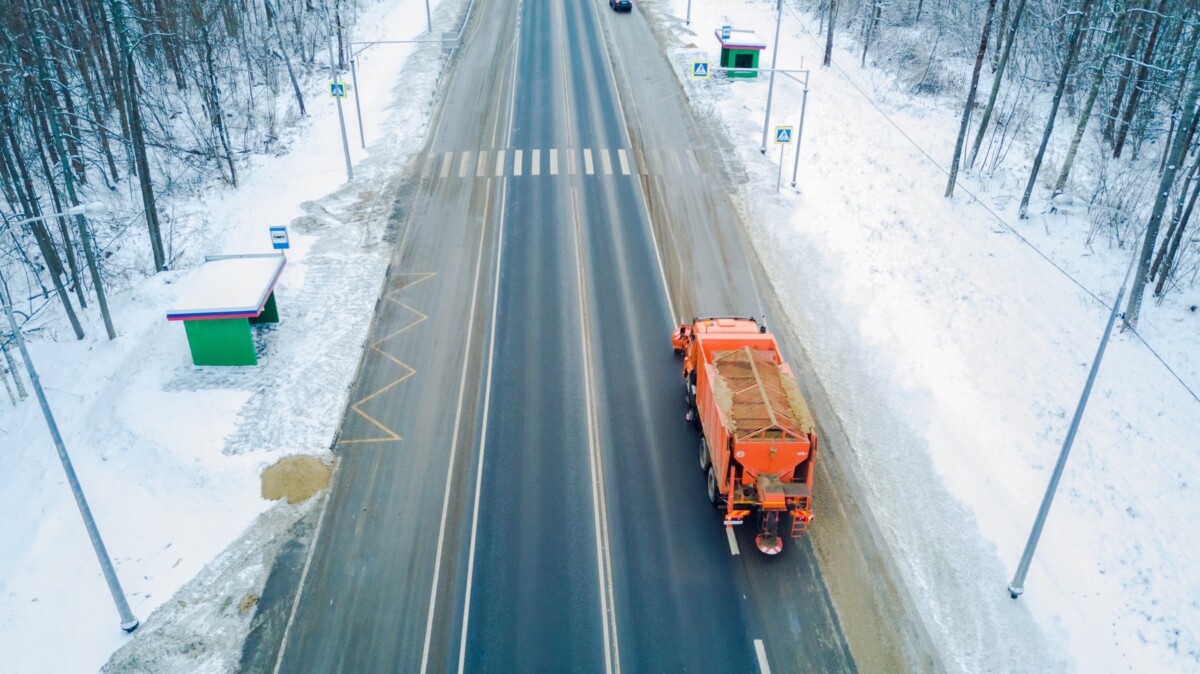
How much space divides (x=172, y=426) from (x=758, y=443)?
17.8 metres

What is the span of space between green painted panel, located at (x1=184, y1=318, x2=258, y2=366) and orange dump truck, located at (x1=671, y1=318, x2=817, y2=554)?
616 inches

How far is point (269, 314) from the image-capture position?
29.3 meters

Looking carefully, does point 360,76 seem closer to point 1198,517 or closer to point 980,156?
point 980,156

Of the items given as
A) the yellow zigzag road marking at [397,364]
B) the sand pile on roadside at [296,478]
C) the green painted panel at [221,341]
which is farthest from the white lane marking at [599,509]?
the green painted panel at [221,341]

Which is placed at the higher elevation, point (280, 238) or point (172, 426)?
point (280, 238)

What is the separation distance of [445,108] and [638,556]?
119ft

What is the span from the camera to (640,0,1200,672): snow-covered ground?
18.4 m

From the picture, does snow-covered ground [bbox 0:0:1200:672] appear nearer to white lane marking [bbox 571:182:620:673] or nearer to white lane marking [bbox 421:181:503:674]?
white lane marking [bbox 421:181:503:674]

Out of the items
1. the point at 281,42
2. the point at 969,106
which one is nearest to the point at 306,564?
the point at 969,106

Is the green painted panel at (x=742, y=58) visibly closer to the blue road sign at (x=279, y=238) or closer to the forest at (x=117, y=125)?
the forest at (x=117, y=125)

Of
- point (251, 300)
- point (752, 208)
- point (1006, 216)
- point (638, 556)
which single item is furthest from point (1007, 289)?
point (251, 300)

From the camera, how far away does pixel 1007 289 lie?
29.3 metres

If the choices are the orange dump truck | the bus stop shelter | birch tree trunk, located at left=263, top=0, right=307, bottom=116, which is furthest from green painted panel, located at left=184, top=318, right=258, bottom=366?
birch tree trunk, located at left=263, top=0, right=307, bottom=116

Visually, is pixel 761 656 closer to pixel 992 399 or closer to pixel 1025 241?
pixel 992 399
